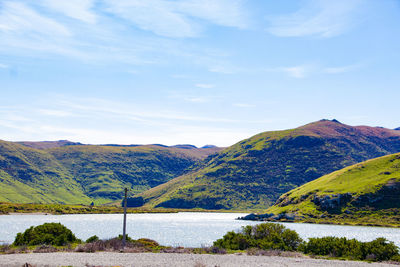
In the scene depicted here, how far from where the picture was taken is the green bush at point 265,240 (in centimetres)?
4403

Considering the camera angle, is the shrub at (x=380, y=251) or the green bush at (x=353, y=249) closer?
the shrub at (x=380, y=251)

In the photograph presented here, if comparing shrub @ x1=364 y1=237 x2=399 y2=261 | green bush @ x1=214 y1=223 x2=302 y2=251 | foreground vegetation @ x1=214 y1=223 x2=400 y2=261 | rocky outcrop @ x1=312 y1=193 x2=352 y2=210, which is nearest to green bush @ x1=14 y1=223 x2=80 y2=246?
green bush @ x1=214 y1=223 x2=302 y2=251

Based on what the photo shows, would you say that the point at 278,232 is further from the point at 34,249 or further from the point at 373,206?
the point at 373,206

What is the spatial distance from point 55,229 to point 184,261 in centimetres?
2124

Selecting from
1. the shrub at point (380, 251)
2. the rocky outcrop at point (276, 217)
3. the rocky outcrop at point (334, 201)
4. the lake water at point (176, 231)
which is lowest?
the rocky outcrop at point (276, 217)

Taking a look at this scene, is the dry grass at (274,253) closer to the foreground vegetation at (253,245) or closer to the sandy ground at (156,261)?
the foreground vegetation at (253,245)

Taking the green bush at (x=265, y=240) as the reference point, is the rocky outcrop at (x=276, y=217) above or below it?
below

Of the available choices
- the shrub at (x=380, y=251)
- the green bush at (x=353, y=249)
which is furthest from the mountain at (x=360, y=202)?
the shrub at (x=380, y=251)

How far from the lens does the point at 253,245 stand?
44688 millimetres

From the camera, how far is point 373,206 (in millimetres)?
171625

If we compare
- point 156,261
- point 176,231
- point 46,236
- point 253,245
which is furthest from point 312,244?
point 176,231

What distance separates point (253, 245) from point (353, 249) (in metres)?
11.0

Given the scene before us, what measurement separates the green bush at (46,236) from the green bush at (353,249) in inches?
1095

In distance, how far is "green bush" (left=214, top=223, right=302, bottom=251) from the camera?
4403 centimetres
